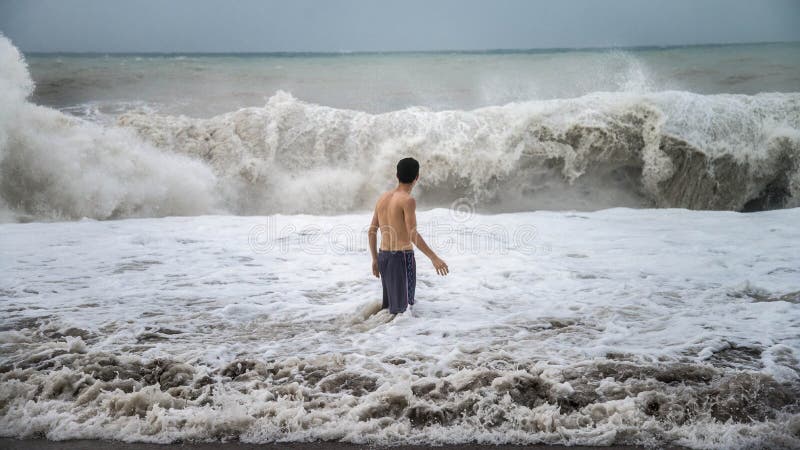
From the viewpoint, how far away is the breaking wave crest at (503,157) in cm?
768

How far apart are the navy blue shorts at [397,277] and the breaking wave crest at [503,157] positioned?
4.35 m

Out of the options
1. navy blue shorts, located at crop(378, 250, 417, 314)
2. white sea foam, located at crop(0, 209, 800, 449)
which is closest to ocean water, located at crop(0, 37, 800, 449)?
white sea foam, located at crop(0, 209, 800, 449)

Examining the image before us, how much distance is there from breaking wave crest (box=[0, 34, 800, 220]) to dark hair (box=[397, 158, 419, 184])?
14.9 ft

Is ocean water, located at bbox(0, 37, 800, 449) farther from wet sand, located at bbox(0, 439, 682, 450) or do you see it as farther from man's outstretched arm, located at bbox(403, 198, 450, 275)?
man's outstretched arm, located at bbox(403, 198, 450, 275)

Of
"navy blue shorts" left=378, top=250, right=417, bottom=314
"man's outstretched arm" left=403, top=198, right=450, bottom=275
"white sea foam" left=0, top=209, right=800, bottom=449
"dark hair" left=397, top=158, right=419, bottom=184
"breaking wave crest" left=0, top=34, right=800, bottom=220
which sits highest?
"breaking wave crest" left=0, top=34, right=800, bottom=220

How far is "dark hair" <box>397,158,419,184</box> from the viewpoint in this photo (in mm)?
3205

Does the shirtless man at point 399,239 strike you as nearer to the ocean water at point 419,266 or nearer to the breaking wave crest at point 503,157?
the ocean water at point 419,266

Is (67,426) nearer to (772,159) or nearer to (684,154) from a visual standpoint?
(684,154)

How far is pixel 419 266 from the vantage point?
475 centimetres

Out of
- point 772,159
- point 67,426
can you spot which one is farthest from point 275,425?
point 772,159

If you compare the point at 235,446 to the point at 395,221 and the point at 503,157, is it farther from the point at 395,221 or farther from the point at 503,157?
the point at 503,157

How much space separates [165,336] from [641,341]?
8.12ft

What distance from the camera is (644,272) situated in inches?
174

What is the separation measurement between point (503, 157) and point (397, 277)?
4758mm
